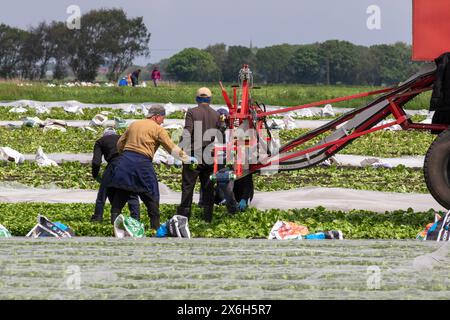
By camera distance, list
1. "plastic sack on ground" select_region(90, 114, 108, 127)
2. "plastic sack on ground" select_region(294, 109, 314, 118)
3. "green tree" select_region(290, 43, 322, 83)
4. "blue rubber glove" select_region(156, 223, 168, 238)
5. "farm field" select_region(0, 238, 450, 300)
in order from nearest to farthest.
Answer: "farm field" select_region(0, 238, 450, 300) < "blue rubber glove" select_region(156, 223, 168, 238) < "plastic sack on ground" select_region(90, 114, 108, 127) < "plastic sack on ground" select_region(294, 109, 314, 118) < "green tree" select_region(290, 43, 322, 83)

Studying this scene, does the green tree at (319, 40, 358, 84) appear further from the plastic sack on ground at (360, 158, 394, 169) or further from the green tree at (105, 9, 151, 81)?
the plastic sack on ground at (360, 158, 394, 169)

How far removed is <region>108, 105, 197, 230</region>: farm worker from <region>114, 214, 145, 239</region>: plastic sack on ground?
0.79m

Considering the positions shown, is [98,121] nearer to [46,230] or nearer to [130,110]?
[130,110]

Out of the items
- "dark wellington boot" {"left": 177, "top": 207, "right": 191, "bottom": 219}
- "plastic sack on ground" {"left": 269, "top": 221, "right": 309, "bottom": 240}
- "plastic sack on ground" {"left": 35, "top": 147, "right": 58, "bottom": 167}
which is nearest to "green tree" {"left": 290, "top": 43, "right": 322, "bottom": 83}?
"plastic sack on ground" {"left": 35, "top": 147, "right": 58, "bottom": 167}

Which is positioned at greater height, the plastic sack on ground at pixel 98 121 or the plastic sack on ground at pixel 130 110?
the plastic sack on ground at pixel 98 121

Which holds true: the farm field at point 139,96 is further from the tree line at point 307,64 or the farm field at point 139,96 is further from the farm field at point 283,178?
the tree line at point 307,64

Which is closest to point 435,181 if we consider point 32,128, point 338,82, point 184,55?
point 32,128

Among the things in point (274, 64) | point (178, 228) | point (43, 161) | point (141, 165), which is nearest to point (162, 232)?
point (178, 228)

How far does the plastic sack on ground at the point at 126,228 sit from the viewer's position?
47.1 ft

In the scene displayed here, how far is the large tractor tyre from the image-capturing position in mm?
15445

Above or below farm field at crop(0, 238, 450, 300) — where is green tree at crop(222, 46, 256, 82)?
below

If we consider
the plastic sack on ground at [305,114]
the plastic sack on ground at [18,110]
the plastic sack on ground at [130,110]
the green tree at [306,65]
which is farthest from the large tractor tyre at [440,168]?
the green tree at [306,65]

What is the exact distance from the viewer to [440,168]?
1546cm

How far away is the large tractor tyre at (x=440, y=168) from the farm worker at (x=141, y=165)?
3.17m
